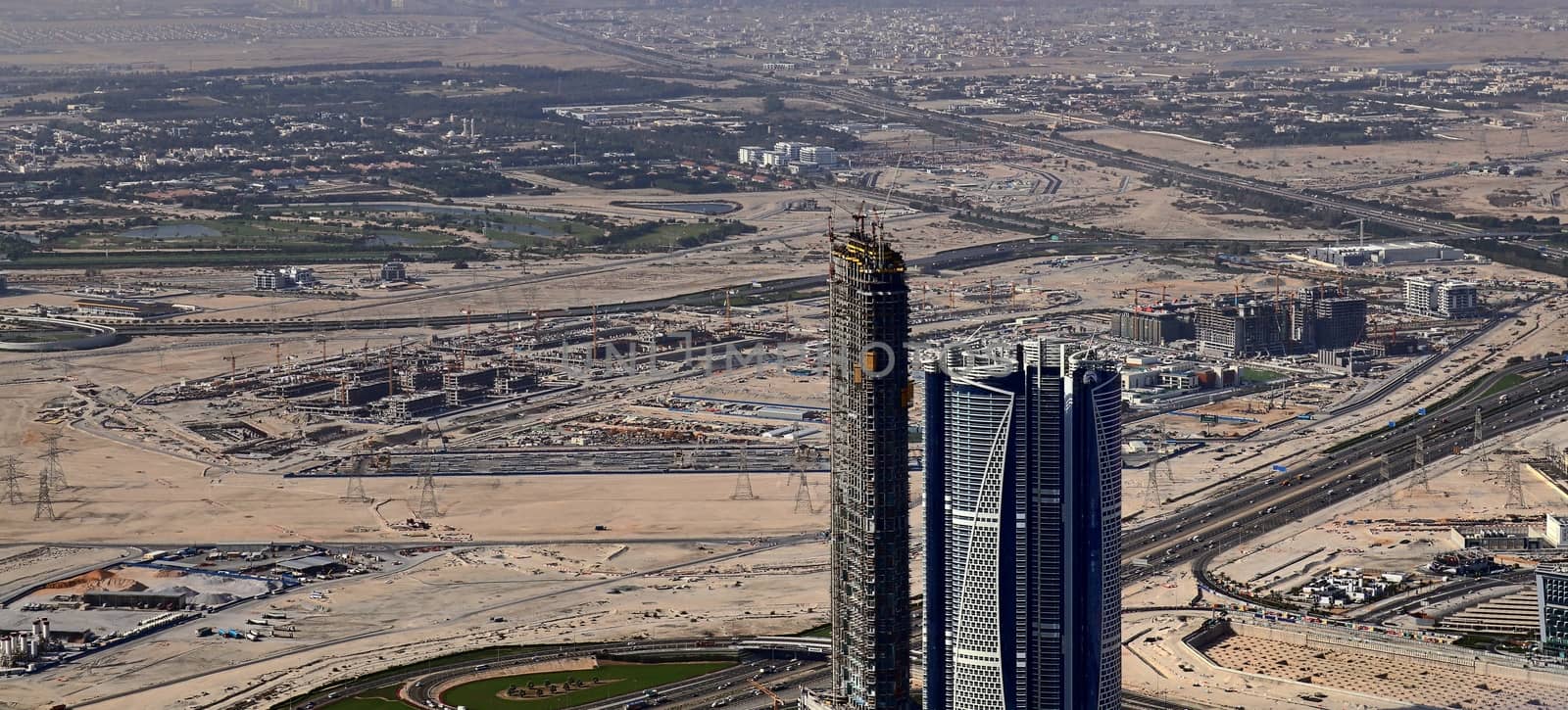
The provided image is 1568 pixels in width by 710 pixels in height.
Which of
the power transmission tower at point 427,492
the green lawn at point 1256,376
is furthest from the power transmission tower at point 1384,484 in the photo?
the power transmission tower at point 427,492

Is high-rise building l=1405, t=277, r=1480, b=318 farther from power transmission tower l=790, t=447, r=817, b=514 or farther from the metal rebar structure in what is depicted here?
the metal rebar structure

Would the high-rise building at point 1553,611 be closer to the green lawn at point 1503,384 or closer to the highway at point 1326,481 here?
A: the highway at point 1326,481

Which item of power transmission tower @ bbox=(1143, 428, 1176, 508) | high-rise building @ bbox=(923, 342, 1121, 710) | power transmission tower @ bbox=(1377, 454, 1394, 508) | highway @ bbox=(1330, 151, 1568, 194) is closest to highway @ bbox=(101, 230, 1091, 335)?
power transmission tower @ bbox=(1143, 428, 1176, 508)

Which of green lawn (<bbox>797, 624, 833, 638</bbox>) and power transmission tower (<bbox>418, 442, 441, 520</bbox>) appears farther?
power transmission tower (<bbox>418, 442, 441, 520</bbox>)

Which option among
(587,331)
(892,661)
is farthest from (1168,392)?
(892,661)

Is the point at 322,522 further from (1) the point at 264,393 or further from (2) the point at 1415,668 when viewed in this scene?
(2) the point at 1415,668

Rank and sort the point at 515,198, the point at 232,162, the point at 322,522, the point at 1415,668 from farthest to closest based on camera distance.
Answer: the point at 232,162 < the point at 515,198 < the point at 322,522 < the point at 1415,668
